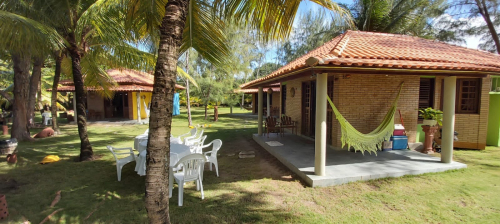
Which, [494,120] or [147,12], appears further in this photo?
[494,120]

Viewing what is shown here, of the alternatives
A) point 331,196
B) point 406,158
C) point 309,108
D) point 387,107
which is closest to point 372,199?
point 331,196

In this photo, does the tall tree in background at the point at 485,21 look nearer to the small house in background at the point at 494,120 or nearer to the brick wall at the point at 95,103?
the small house in background at the point at 494,120

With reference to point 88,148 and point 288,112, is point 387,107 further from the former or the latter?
point 88,148

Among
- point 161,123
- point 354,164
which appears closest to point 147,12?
point 161,123

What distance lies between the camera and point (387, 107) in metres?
7.29

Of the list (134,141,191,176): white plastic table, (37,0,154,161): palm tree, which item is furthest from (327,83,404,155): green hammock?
(37,0,154,161): palm tree

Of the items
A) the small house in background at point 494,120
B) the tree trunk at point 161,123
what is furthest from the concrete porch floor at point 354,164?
the small house in background at point 494,120

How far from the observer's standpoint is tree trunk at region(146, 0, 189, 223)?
202 cm

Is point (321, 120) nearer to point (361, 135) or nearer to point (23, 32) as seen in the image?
point (361, 135)

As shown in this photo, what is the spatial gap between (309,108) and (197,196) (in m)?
5.67

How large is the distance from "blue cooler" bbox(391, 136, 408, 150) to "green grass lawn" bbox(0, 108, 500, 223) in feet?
4.94

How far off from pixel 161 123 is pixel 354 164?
502 centimetres

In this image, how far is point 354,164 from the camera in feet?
18.6

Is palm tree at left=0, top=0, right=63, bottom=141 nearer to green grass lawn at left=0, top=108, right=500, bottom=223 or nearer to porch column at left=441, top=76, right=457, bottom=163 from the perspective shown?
green grass lawn at left=0, top=108, right=500, bottom=223
